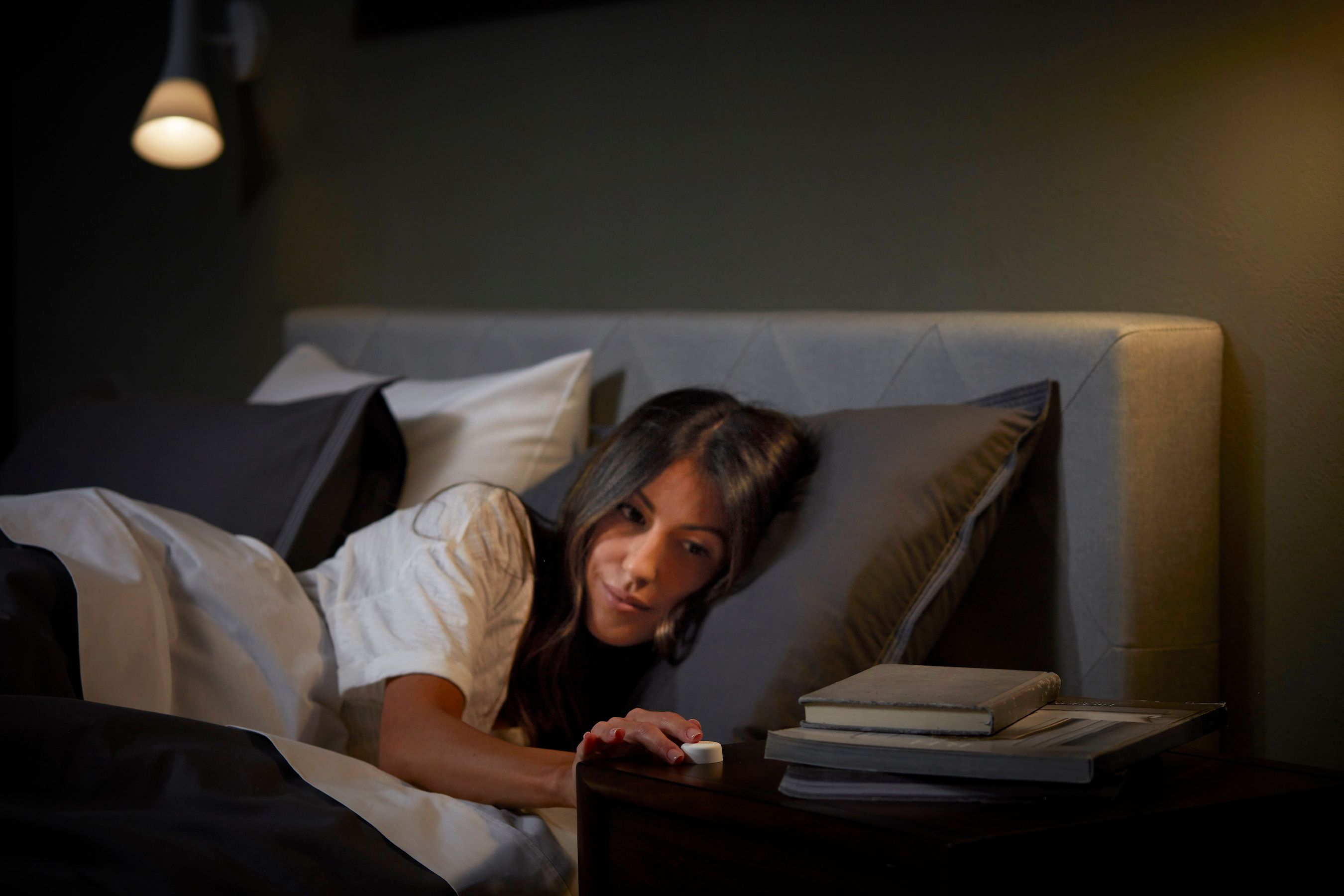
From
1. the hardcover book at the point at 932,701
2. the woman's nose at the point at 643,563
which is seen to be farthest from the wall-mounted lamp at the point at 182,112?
the hardcover book at the point at 932,701

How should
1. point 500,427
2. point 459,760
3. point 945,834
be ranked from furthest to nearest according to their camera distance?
point 500,427 < point 459,760 < point 945,834

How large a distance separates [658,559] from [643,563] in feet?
0.06

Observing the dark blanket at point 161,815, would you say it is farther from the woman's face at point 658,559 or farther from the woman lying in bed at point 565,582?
the woman's face at point 658,559

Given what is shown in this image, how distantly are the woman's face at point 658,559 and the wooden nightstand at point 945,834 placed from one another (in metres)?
0.36

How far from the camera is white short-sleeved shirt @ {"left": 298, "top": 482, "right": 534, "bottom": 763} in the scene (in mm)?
1250

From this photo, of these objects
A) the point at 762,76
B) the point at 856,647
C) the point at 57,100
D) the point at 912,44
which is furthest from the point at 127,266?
the point at 856,647

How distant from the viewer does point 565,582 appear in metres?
1.38

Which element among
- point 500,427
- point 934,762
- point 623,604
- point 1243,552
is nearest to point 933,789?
point 934,762

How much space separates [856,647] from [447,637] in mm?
422

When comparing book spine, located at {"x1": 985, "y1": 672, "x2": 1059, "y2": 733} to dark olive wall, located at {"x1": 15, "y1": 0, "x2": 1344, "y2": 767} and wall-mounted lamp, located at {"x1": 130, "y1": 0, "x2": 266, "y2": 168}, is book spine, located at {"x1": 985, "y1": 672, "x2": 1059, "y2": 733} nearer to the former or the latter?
dark olive wall, located at {"x1": 15, "y1": 0, "x2": 1344, "y2": 767}

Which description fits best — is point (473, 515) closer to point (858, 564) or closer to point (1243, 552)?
point (858, 564)

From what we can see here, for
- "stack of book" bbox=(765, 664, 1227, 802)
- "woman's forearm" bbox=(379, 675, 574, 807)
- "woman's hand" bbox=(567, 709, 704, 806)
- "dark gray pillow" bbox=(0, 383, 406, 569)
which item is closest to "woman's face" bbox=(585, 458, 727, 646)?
"woman's forearm" bbox=(379, 675, 574, 807)

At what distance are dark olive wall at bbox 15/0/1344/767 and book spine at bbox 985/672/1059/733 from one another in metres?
0.67

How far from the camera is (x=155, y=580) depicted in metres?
1.33
